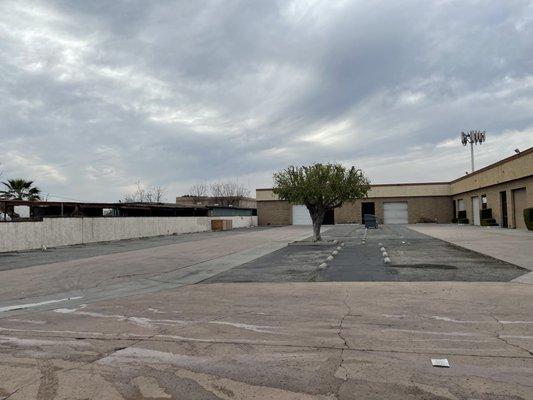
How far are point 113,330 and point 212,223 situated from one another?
42819 mm

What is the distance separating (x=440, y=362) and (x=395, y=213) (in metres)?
54.1

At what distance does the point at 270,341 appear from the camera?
6.35m

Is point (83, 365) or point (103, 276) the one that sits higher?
point (103, 276)

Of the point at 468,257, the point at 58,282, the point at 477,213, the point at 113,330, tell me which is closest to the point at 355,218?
the point at 477,213

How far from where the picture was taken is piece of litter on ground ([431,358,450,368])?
5.19 metres

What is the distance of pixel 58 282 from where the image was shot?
13086 millimetres

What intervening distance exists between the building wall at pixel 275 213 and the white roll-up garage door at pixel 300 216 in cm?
51

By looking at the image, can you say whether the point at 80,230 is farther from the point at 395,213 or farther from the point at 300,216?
the point at 395,213

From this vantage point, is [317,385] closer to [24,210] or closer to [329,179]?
[329,179]

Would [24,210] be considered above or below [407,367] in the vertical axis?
above

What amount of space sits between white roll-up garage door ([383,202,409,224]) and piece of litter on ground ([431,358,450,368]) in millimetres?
53568

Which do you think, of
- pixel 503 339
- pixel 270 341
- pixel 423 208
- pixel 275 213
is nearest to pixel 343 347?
pixel 270 341

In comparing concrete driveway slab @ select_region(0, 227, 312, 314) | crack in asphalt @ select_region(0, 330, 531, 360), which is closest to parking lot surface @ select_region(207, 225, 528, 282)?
concrete driveway slab @ select_region(0, 227, 312, 314)

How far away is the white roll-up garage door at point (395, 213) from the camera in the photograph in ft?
188
